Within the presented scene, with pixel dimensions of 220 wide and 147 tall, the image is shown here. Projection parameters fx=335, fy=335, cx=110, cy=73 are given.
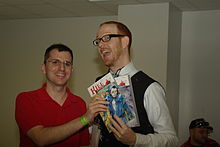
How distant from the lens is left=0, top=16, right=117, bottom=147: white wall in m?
5.86

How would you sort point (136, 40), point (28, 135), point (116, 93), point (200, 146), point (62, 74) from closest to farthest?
point (116, 93), point (28, 135), point (62, 74), point (200, 146), point (136, 40)

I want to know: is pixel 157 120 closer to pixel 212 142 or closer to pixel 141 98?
pixel 141 98

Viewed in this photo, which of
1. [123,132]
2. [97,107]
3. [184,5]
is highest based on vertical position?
[184,5]

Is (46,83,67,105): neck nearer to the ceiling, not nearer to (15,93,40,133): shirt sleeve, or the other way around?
(15,93,40,133): shirt sleeve

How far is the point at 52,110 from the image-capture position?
2305 mm

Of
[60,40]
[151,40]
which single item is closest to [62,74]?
[151,40]

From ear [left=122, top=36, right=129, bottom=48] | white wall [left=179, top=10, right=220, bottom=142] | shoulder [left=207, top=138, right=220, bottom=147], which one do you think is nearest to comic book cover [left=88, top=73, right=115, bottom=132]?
ear [left=122, top=36, right=129, bottom=48]

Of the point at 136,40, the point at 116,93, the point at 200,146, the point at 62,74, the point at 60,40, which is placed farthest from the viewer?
the point at 60,40

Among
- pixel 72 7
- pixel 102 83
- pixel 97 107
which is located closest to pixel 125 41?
pixel 102 83

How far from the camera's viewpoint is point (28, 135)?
7.11 feet

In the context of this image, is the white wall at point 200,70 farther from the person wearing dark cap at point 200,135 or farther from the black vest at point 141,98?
the black vest at point 141,98

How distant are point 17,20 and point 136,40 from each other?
8.92ft

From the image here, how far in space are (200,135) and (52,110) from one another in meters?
2.83

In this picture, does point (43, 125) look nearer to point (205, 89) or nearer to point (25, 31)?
point (205, 89)
